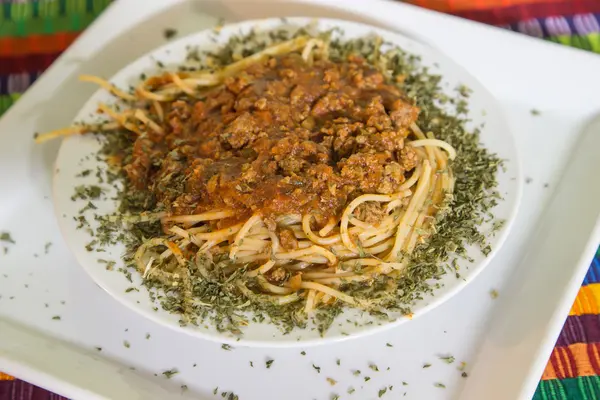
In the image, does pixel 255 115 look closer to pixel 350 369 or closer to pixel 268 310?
pixel 268 310

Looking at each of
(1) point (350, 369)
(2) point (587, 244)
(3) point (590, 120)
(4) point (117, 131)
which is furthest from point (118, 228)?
(3) point (590, 120)

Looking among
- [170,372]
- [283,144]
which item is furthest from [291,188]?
[170,372]

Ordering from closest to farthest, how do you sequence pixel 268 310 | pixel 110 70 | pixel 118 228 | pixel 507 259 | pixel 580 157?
pixel 268 310
pixel 118 228
pixel 507 259
pixel 580 157
pixel 110 70

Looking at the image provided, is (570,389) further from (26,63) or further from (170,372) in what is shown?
(26,63)

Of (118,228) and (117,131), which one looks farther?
(117,131)

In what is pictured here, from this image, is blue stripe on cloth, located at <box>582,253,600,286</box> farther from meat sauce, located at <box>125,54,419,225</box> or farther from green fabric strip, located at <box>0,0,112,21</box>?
green fabric strip, located at <box>0,0,112,21</box>

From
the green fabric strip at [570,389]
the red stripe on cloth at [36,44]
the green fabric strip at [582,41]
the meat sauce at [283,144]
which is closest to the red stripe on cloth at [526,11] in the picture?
the green fabric strip at [582,41]

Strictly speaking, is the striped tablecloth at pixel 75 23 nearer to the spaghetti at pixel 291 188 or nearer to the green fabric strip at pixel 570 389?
the spaghetti at pixel 291 188
